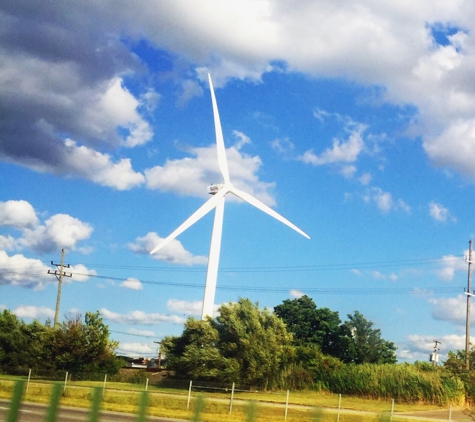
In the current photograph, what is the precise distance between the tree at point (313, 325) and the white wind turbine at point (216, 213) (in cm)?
2955

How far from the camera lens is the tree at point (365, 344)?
8169 cm

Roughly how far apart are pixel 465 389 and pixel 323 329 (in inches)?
1644

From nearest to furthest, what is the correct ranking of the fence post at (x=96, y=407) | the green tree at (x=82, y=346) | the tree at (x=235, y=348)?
1. the fence post at (x=96, y=407)
2. the tree at (x=235, y=348)
3. the green tree at (x=82, y=346)

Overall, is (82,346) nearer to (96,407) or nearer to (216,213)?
(216,213)

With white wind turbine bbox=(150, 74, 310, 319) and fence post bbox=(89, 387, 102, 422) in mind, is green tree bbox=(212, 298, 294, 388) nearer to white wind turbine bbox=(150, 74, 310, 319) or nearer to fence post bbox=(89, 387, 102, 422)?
white wind turbine bbox=(150, 74, 310, 319)

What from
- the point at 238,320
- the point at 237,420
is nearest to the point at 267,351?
the point at 238,320

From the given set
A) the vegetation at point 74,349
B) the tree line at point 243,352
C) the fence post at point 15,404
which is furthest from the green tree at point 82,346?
the fence post at point 15,404

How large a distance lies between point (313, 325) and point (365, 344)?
37.6ft

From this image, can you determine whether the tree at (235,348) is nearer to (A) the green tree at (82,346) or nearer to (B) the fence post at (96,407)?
(A) the green tree at (82,346)

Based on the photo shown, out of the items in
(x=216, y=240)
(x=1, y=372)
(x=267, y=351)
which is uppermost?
(x=216, y=240)

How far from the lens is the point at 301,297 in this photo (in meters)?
97.4

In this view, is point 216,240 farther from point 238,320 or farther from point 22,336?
point 22,336

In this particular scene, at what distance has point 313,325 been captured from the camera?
92.9 m

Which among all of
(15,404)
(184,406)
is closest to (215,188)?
(184,406)
